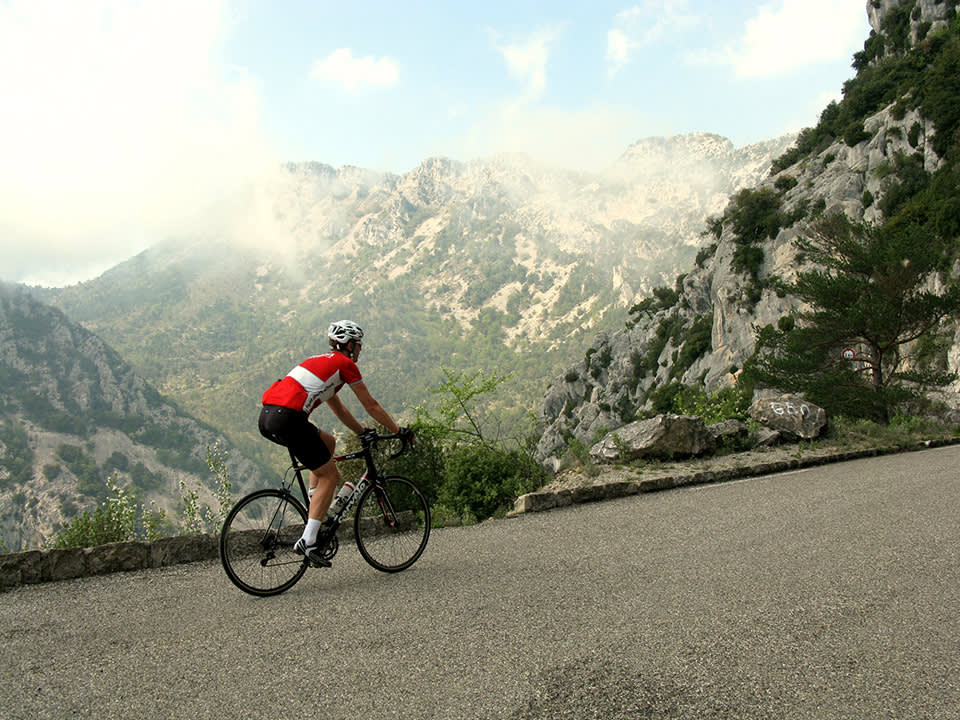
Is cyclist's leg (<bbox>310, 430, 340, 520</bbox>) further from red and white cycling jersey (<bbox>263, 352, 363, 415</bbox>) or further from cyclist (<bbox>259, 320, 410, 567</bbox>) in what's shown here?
red and white cycling jersey (<bbox>263, 352, 363, 415</bbox>)

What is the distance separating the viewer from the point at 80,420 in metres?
160

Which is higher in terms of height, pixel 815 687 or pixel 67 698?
pixel 67 698

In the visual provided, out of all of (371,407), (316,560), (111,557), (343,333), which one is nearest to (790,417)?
(371,407)

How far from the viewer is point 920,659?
325cm

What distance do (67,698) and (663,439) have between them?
992 centimetres

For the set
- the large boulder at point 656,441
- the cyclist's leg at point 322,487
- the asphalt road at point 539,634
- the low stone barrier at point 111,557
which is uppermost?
the cyclist's leg at point 322,487

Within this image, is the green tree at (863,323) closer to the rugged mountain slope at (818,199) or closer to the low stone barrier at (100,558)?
the low stone barrier at (100,558)

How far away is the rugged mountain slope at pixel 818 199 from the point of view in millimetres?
47250

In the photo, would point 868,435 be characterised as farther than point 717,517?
Yes

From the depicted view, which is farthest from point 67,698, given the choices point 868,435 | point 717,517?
point 868,435

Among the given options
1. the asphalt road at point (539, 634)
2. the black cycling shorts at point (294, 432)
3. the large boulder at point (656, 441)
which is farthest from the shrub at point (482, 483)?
the black cycling shorts at point (294, 432)

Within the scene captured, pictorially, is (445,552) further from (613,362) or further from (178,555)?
(613,362)

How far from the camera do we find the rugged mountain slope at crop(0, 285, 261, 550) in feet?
451

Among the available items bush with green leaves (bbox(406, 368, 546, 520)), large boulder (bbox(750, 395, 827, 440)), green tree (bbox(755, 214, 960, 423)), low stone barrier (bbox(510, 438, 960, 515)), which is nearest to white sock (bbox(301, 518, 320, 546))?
low stone barrier (bbox(510, 438, 960, 515))
